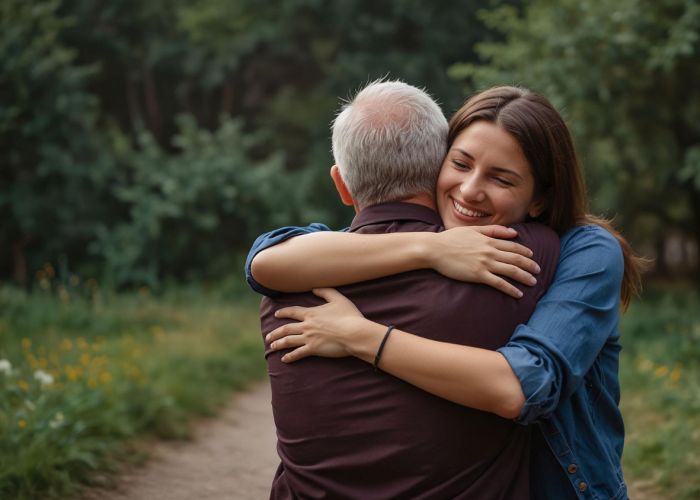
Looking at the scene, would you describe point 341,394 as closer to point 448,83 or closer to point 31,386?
point 31,386

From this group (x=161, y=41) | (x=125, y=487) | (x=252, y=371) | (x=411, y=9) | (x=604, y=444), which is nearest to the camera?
(x=604, y=444)

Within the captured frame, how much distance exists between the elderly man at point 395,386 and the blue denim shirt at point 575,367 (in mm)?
77

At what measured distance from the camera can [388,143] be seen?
2150mm

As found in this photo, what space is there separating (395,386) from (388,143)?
2.14 ft

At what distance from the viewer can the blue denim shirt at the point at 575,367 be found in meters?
1.96

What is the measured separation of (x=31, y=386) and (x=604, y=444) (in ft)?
11.8

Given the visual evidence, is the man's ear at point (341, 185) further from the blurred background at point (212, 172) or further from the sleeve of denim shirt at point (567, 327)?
the blurred background at point (212, 172)

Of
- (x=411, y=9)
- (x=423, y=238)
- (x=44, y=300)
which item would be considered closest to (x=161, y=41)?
(x=411, y=9)

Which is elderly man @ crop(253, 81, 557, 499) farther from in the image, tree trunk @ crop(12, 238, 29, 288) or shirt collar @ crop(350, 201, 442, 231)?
tree trunk @ crop(12, 238, 29, 288)

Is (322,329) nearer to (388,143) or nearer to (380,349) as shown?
(380,349)

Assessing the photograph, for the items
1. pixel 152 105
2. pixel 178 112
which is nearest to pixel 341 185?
pixel 152 105

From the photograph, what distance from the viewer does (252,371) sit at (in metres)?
7.72

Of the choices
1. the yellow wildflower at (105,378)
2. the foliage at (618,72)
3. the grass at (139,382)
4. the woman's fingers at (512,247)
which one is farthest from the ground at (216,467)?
the foliage at (618,72)

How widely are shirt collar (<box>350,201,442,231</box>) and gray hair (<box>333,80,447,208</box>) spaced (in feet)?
0.07
